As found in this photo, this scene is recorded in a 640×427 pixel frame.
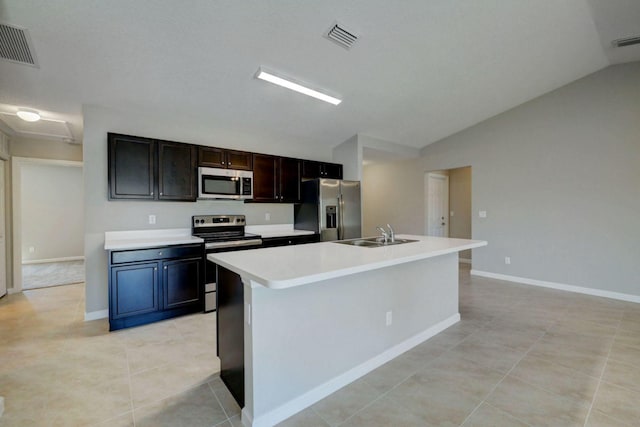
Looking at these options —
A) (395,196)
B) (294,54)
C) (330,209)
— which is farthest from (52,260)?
(395,196)

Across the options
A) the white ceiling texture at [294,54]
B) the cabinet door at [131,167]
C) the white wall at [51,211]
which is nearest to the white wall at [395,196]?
the white ceiling texture at [294,54]

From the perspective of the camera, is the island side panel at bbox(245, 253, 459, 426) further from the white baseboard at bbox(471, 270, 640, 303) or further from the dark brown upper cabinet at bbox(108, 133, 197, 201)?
the white baseboard at bbox(471, 270, 640, 303)

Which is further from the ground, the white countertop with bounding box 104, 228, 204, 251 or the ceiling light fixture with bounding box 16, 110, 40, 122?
the ceiling light fixture with bounding box 16, 110, 40, 122

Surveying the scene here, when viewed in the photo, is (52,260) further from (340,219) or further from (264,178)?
(340,219)

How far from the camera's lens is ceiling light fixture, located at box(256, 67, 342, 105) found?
10.3 ft

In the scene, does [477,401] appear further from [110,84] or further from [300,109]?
[110,84]

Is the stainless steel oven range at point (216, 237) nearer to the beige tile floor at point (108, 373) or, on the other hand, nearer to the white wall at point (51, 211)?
the beige tile floor at point (108, 373)

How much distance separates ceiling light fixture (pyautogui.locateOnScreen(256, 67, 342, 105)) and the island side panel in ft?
7.80

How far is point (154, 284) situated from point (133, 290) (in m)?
0.20

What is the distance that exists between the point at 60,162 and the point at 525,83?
23.7 ft

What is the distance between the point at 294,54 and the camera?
2898mm

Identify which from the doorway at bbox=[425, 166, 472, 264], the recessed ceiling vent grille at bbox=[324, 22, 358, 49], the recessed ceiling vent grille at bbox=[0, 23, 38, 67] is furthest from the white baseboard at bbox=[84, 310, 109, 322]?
the doorway at bbox=[425, 166, 472, 264]

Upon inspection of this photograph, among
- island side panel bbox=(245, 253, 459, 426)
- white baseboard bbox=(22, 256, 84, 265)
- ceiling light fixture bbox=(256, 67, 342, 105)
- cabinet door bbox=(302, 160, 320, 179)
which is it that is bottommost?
white baseboard bbox=(22, 256, 84, 265)

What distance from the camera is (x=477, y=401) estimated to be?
188 cm
